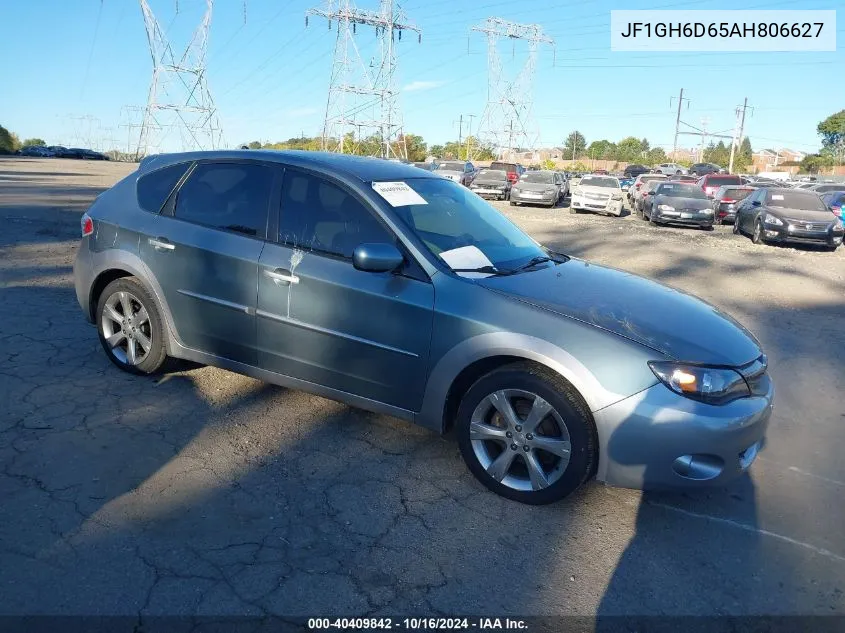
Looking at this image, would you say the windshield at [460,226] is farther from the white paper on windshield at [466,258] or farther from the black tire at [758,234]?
the black tire at [758,234]

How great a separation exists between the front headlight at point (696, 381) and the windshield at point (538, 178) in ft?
77.4

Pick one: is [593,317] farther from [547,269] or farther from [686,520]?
[686,520]

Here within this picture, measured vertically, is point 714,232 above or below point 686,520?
above

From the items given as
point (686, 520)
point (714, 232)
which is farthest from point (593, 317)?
point (714, 232)

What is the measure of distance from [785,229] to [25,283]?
15.2m

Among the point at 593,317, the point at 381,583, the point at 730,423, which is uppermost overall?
the point at 593,317

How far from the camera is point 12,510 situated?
10.1 feet

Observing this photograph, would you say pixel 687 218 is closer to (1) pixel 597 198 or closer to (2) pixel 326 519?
(1) pixel 597 198

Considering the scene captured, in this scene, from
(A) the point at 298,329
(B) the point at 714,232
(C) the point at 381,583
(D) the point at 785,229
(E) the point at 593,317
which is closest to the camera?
(C) the point at 381,583

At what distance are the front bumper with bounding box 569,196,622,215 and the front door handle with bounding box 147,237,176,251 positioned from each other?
1976cm

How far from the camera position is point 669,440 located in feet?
9.96

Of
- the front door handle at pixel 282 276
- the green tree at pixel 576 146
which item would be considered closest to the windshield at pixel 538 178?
the front door handle at pixel 282 276

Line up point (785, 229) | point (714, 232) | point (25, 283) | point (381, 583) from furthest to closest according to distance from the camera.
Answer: point (714, 232) → point (785, 229) → point (25, 283) → point (381, 583)

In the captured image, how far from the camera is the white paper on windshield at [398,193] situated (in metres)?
3.90
